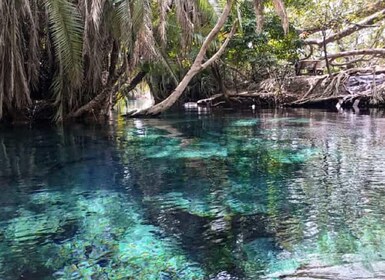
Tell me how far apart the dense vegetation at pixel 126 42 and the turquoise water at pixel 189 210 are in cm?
291

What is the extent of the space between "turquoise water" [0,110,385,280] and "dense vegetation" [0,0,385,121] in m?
2.91

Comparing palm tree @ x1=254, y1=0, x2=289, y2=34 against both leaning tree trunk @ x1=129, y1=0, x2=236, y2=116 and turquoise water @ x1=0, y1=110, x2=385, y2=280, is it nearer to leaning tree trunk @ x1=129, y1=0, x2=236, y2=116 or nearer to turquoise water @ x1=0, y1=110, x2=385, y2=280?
leaning tree trunk @ x1=129, y1=0, x2=236, y2=116

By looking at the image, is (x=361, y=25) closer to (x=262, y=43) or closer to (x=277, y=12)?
(x=262, y=43)

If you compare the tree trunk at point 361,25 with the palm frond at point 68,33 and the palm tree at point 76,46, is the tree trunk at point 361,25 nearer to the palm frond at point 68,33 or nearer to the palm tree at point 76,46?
the palm tree at point 76,46

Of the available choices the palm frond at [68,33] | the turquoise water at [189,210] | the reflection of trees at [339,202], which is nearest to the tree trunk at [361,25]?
the turquoise water at [189,210]

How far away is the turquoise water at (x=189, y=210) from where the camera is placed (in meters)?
2.95

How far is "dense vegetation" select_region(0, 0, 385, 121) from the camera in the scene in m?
9.52

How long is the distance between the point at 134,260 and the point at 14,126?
10238mm

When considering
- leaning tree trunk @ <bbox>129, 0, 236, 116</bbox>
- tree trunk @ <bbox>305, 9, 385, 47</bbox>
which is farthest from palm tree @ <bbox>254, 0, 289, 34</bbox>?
tree trunk @ <bbox>305, 9, 385, 47</bbox>

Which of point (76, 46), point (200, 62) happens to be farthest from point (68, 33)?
point (200, 62)

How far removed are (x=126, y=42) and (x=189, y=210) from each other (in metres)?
6.25

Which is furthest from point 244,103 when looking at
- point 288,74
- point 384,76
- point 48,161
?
point 48,161

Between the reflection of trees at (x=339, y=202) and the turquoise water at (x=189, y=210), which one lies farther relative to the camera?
the reflection of trees at (x=339, y=202)

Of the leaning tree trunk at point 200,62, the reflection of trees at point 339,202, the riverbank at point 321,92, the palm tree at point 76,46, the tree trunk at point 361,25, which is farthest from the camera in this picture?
the riverbank at point 321,92
